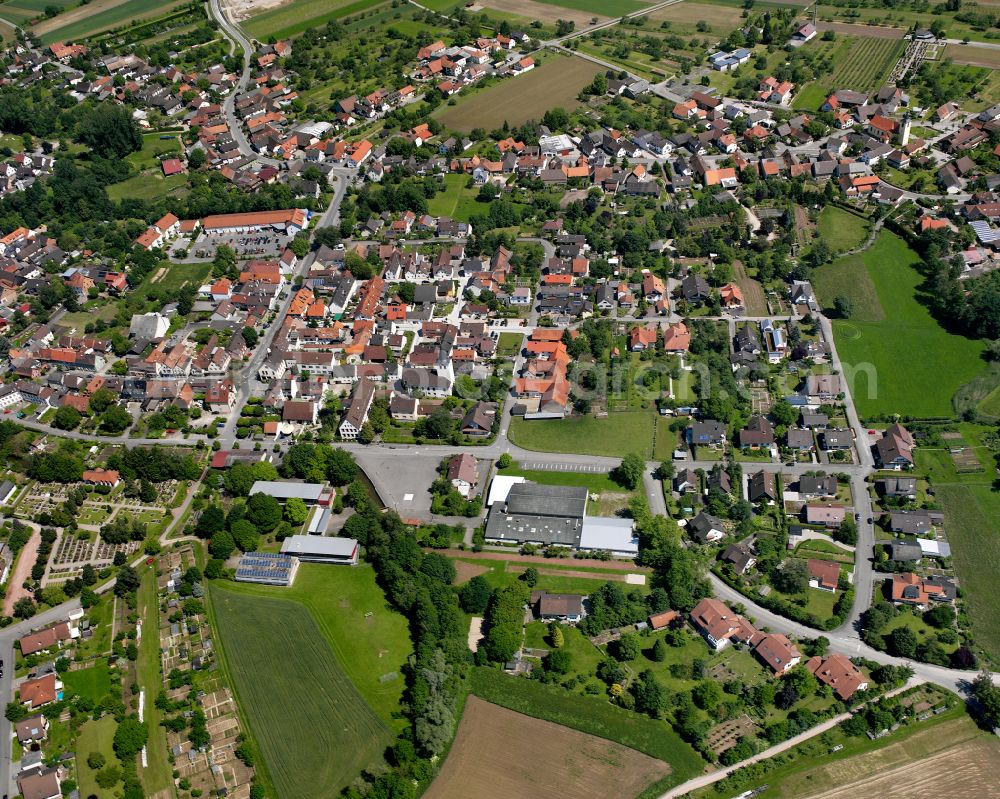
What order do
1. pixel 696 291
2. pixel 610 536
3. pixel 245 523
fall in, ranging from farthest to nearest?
1. pixel 696 291
2. pixel 245 523
3. pixel 610 536

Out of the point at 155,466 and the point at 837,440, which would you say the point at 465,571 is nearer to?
the point at 155,466

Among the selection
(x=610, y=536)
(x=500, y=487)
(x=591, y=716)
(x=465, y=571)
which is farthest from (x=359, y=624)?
(x=610, y=536)

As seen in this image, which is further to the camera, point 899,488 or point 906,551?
point 899,488

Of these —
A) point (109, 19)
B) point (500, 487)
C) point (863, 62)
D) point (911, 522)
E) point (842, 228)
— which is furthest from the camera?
point (109, 19)

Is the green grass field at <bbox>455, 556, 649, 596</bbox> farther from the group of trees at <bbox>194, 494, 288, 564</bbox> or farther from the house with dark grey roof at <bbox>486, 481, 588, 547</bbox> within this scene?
the group of trees at <bbox>194, 494, 288, 564</bbox>

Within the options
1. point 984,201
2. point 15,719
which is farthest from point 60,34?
point 984,201

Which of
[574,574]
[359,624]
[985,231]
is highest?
[985,231]

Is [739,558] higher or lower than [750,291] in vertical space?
lower
